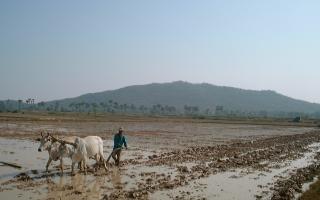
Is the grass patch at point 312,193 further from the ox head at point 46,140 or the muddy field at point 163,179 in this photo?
the ox head at point 46,140

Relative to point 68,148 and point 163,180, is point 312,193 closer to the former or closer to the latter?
point 163,180

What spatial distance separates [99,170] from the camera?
20312 millimetres

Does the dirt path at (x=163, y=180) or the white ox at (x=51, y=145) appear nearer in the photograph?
the dirt path at (x=163, y=180)

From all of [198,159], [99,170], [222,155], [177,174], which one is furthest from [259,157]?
[99,170]

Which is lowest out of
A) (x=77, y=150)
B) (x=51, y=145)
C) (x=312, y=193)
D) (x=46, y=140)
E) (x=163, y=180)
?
(x=312, y=193)

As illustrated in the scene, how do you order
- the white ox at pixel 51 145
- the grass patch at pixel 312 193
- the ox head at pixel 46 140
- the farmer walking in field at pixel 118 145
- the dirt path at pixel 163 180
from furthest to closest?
the farmer walking in field at pixel 118 145
the ox head at pixel 46 140
the white ox at pixel 51 145
the dirt path at pixel 163 180
the grass patch at pixel 312 193

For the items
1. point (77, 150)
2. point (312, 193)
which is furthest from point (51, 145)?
point (312, 193)

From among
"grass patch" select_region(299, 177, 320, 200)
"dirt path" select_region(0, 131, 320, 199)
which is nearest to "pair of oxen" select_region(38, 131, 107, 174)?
"dirt path" select_region(0, 131, 320, 199)

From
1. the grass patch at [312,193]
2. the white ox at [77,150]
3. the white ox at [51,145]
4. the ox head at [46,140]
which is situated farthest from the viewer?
the ox head at [46,140]

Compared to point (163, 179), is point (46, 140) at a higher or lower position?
higher

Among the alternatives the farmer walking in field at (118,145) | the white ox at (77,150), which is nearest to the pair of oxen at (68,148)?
the white ox at (77,150)

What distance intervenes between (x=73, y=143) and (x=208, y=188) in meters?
5.98

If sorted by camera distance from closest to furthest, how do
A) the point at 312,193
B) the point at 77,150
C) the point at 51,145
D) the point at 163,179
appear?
1. the point at 312,193
2. the point at 163,179
3. the point at 77,150
4. the point at 51,145

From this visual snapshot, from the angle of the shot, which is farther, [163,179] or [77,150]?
[77,150]
